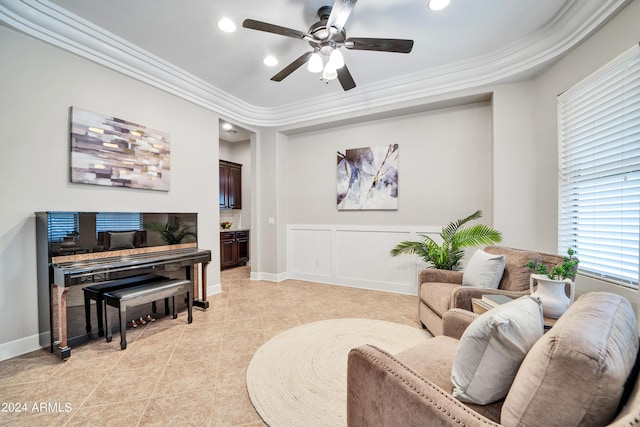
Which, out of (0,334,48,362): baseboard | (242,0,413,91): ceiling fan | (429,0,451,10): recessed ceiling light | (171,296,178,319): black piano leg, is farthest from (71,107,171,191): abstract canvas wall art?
(429,0,451,10): recessed ceiling light

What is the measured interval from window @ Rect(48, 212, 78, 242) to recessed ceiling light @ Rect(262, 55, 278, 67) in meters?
2.54

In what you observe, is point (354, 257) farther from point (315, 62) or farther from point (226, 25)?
point (226, 25)

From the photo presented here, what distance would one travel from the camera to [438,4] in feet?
7.49

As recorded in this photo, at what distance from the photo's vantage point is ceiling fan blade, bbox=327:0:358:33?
1844 millimetres

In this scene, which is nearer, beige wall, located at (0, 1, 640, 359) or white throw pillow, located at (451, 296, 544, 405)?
white throw pillow, located at (451, 296, 544, 405)

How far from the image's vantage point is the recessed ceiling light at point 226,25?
2520 mm

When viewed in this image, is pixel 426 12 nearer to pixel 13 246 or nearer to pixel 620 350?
pixel 620 350

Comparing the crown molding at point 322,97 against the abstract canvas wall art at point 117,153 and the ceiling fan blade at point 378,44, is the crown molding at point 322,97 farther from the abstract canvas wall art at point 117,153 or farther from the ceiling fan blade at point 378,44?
the ceiling fan blade at point 378,44

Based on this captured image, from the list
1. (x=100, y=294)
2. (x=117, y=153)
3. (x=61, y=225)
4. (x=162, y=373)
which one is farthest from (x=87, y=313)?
(x=117, y=153)

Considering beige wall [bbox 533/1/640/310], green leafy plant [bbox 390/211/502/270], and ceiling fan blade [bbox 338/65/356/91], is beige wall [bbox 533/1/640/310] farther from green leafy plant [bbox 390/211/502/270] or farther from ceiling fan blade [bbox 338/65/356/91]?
ceiling fan blade [bbox 338/65/356/91]

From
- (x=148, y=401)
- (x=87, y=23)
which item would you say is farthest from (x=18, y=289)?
(x=87, y=23)

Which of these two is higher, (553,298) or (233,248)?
(553,298)

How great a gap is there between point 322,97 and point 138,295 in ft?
11.8

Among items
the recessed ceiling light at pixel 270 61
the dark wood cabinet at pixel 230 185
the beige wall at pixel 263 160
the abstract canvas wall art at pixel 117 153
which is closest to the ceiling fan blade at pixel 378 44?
the recessed ceiling light at pixel 270 61
